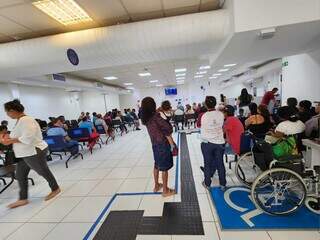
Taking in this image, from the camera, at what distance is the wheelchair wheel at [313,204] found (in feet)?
7.14

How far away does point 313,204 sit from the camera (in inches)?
87.7

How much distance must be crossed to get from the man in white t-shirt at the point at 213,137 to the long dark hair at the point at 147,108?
2.34 feet

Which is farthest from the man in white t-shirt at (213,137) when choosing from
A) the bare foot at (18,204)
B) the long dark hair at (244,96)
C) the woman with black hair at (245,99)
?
the long dark hair at (244,96)

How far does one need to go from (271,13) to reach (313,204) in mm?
2472

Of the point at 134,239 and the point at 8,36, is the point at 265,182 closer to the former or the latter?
the point at 134,239

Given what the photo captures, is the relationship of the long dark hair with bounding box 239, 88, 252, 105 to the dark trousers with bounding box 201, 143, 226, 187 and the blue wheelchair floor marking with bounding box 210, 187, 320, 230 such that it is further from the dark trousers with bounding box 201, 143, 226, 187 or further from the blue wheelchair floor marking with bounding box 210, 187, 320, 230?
the blue wheelchair floor marking with bounding box 210, 187, 320, 230

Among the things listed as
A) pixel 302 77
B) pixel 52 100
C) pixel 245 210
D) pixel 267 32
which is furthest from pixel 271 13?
pixel 52 100

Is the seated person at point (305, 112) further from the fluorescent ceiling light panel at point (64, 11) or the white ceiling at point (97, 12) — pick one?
the fluorescent ceiling light panel at point (64, 11)

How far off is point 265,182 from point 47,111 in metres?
10.9

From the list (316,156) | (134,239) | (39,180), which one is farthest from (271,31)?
(39,180)

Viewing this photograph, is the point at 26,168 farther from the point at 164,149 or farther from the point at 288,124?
the point at 288,124

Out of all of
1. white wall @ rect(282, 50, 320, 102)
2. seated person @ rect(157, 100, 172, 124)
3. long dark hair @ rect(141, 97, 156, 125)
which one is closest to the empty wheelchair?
seated person @ rect(157, 100, 172, 124)

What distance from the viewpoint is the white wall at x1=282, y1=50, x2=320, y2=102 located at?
4887mm

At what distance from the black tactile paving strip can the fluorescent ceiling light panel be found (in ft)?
10.2
